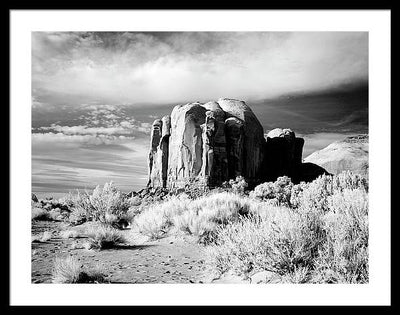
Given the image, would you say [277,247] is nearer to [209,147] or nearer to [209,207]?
[209,207]

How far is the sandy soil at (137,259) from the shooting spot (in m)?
4.54

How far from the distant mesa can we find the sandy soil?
1822 cm

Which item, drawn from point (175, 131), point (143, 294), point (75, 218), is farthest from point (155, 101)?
point (175, 131)

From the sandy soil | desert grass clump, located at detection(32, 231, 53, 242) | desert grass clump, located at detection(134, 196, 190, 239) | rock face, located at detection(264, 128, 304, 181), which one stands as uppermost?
rock face, located at detection(264, 128, 304, 181)

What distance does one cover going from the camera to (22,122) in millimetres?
4824

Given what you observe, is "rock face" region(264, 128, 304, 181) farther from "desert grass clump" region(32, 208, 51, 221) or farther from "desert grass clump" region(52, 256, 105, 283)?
"desert grass clump" region(52, 256, 105, 283)

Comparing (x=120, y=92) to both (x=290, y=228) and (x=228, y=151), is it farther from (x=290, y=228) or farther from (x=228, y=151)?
(x=228, y=151)

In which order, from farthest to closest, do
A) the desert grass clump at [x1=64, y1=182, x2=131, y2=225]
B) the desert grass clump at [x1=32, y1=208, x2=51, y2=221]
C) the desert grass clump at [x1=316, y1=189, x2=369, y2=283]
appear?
1. the desert grass clump at [x1=32, y1=208, x2=51, y2=221]
2. the desert grass clump at [x1=64, y1=182, x2=131, y2=225]
3. the desert grass clump at [x1=316, y1=189, x2=369, y2=283]

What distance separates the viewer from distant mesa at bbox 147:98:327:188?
83.1ft

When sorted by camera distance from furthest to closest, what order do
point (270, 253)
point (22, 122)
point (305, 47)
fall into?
point (305, 47) → point (22, 122) → point (270, 253)

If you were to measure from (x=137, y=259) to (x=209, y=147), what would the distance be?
66.3 ft

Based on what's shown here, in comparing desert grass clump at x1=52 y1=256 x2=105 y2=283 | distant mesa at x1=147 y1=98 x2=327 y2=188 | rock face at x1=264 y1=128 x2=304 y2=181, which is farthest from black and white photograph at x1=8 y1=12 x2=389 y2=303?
rock face at x1=264 y1=128 x2=304 y2=181

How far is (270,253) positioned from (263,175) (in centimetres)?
2650

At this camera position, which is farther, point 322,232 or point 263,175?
point 263,175
